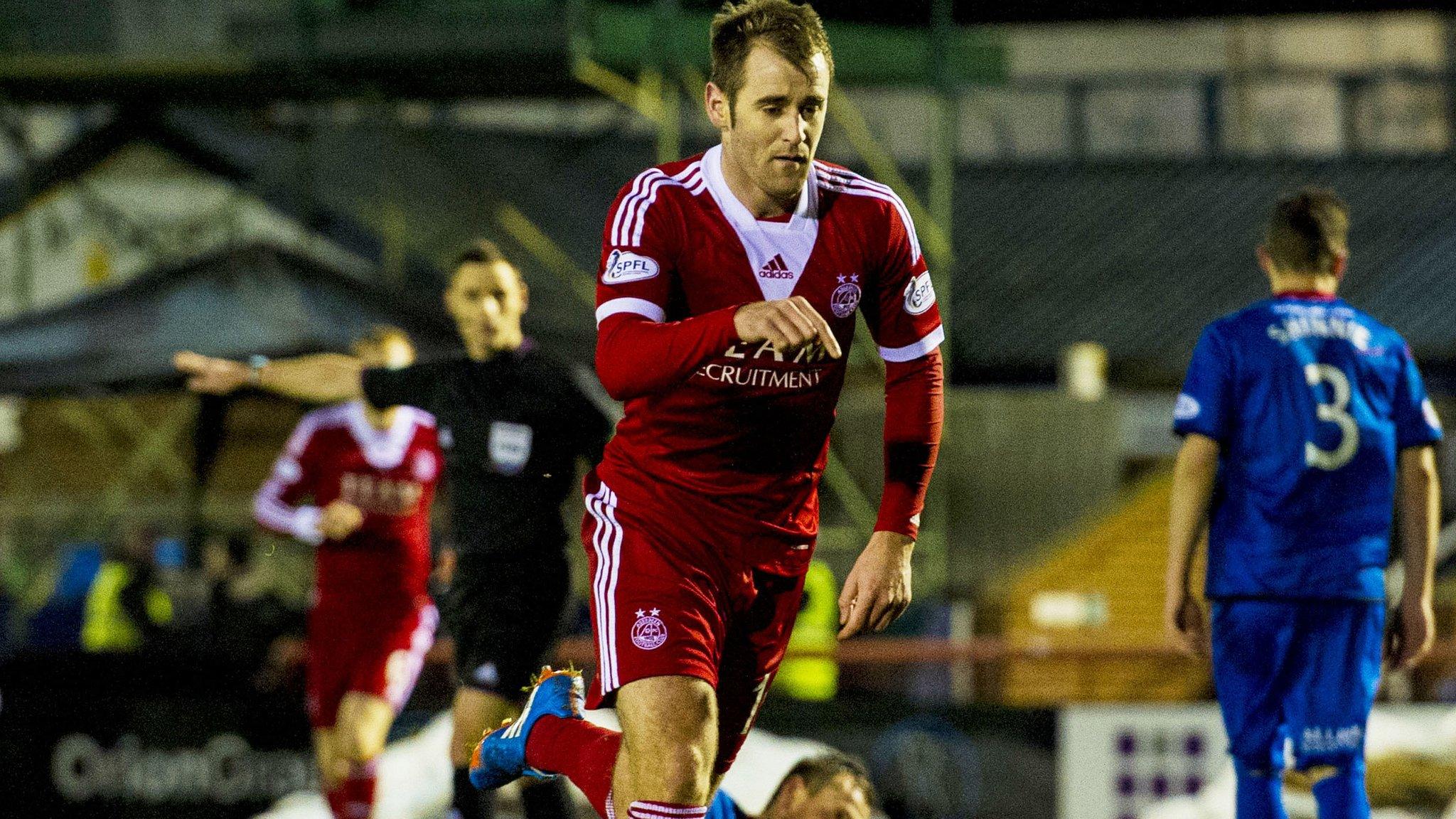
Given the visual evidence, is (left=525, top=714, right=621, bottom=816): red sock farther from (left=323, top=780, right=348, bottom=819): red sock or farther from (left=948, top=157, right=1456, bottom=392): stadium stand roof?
(left=948, top=157, right=1456, bottom=392): stadium stand roof

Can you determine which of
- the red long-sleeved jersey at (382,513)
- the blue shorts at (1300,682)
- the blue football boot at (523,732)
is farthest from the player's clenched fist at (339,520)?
the blue shorts at (1300,682)

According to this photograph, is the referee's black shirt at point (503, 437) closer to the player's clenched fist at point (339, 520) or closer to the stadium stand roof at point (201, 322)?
the player's clenched fist at point (339, 520)

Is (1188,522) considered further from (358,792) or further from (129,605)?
(129,605)

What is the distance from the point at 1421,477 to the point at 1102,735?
10.4ft

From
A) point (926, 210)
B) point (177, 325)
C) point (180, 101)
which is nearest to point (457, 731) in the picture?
point (177, 325)

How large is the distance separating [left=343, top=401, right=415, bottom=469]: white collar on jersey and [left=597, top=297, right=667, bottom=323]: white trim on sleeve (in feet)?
15.7

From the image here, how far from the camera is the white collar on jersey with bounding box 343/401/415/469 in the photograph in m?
8.73

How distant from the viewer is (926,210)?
17.7 meters

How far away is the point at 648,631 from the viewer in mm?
4156

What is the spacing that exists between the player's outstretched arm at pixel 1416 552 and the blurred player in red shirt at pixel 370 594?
4.56 meters

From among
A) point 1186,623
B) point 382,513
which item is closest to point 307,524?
point 382,513

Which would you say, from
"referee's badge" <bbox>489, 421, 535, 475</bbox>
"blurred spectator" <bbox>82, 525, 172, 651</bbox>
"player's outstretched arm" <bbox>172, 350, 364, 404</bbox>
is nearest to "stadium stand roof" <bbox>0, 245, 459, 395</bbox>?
"blurred spectator" <bbox>82, 525, 172, 651</bbox>

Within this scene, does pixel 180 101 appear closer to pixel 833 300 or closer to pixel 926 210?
pixel 926 210

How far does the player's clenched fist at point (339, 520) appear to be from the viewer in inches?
325
